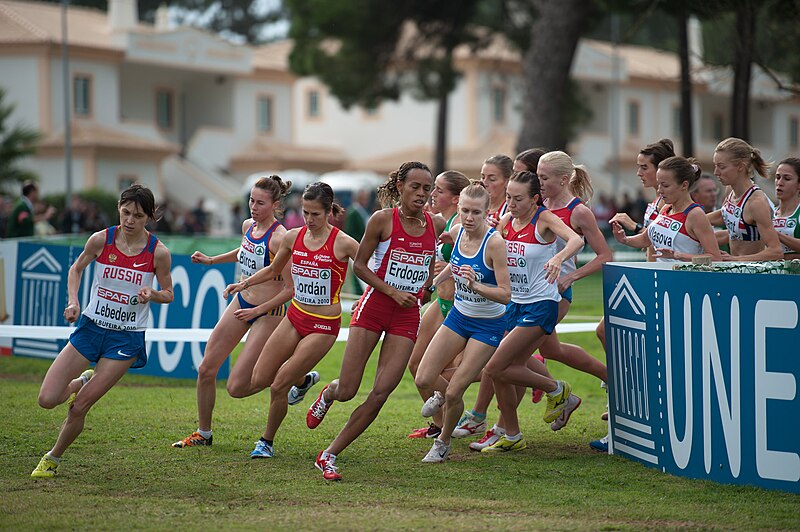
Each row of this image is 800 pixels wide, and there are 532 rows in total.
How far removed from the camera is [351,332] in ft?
27.5

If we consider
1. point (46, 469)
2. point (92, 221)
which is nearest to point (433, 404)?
point (46, 469)

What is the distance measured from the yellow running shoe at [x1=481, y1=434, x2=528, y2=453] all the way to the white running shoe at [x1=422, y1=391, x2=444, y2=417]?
755 mm

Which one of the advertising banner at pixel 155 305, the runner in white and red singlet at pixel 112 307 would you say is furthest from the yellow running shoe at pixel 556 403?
the advertising banner at pixel 155 305

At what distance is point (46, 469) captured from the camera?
7973 mm

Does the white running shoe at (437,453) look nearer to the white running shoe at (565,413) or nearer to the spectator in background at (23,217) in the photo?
the white running shoe at (565,413)

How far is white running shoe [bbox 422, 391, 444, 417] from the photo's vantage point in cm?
853

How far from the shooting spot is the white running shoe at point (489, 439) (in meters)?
9.28

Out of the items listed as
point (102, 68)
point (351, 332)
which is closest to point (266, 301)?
point (351, 332)

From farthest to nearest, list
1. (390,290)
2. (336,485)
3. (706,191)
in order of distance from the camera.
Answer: (706,191) < (390,290) < (336,485)

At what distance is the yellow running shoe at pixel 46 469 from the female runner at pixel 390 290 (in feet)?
6.18

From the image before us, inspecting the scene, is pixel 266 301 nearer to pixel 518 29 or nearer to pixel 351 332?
pixel 351 332

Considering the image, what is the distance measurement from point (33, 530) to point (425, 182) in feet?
11.8

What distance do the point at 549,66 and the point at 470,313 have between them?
1936 cm

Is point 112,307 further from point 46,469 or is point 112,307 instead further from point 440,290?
point 440,290
